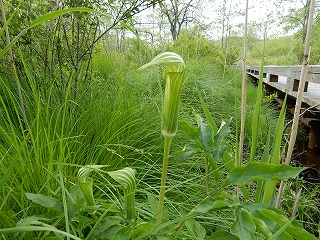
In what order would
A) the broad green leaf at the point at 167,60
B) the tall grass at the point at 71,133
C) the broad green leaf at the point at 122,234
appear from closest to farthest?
1. the broad green leaf at the point at 167,60
2. the broad green leaf at the point at 122,234
3. the tall grass at the point at 71,133

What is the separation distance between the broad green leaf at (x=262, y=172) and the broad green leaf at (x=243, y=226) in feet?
0.18

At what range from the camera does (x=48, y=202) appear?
0.50 metres

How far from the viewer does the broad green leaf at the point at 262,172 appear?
0.44 metres

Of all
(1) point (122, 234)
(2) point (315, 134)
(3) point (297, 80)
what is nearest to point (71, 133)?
(1) point (122, 234)

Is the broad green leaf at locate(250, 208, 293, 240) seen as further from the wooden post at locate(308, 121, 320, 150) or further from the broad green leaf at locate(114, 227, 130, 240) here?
the wooden post at locate(308, 121, 320, 150)

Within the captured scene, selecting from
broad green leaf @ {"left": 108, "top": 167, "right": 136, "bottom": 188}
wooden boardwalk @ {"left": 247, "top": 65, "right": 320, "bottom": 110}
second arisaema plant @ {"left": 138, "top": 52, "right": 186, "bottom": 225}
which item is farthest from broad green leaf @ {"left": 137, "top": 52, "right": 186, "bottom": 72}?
wooden boardwalk @ {"left": 247, "top": 65, "right": 320, "bottom": 110}

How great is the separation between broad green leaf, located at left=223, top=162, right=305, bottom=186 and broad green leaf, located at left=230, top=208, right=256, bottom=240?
0.06 meters

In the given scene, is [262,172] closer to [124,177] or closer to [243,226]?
[243,226]

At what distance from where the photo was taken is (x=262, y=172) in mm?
456

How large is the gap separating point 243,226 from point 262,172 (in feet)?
0.33

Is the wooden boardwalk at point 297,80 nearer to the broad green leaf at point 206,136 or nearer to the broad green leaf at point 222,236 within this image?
the broad green leaf at point 206,136

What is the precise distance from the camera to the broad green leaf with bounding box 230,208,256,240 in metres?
0.42

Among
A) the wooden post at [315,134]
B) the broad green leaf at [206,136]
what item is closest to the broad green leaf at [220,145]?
the broad green leaf at [206,136]

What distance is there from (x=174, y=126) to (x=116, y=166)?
0.68m
